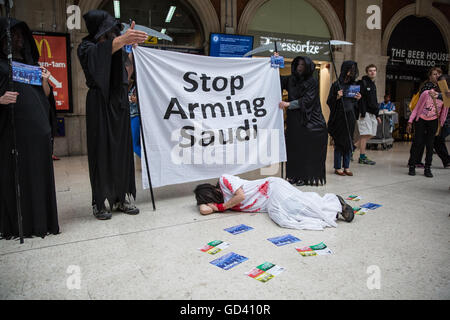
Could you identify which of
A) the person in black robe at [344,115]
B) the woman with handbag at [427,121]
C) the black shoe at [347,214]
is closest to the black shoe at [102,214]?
the black shoe at [347,214]

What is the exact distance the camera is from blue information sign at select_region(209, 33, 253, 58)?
941cm

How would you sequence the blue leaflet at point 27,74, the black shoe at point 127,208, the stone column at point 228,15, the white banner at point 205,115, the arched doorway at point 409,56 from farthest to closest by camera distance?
the arched doorway at point 409,56, the stone column at point 228,15, the white banner at point 205,115, the black shoe at point 127,208, the blue leaflet at point 27,74

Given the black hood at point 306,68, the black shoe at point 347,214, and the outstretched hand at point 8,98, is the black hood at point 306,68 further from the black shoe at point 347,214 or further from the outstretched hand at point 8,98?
the outstretched hand at point 8,98

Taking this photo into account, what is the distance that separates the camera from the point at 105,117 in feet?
11.2

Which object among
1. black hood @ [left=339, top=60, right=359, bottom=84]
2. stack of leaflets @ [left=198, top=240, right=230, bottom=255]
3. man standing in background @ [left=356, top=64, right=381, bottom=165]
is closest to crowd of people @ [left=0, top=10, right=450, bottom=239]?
stack of leaflets @ [left=198, top=240, right=230, bottom=255]

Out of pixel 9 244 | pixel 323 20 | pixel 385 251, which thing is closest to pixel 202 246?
pixel 385 251

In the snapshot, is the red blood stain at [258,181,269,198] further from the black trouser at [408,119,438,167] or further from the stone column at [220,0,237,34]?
the stone column at [220,0,237,34]

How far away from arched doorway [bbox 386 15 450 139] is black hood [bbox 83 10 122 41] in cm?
1148

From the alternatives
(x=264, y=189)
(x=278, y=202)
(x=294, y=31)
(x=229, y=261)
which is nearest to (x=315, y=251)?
(x=229, y=261)

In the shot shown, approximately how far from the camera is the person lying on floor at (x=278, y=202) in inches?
124

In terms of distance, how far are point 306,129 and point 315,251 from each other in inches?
102

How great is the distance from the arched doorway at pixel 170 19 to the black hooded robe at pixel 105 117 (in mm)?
6259
